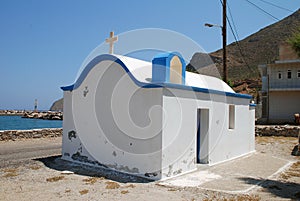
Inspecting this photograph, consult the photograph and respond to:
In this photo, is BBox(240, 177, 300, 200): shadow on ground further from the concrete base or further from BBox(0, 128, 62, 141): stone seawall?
BBox(0, 128, 62, 141): stone seawall

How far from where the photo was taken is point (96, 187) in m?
7.68

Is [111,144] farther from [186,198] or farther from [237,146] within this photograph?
[237,146]

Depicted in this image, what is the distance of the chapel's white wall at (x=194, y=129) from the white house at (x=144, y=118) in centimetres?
3

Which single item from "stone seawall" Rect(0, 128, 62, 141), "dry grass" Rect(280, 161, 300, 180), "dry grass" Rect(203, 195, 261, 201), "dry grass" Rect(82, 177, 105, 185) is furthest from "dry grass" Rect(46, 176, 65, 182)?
"stone seawall" Rect(0, 128, 62, 141)

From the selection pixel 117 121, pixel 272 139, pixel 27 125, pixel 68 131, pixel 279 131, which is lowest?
pixel 27 125

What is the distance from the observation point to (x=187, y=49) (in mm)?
13156

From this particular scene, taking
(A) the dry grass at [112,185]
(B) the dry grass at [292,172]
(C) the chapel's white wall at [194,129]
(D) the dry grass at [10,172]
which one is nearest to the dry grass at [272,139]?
(C) the chapel's white wall at [194,129]

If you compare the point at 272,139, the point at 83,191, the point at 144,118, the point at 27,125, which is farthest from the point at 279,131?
the point at 27,125

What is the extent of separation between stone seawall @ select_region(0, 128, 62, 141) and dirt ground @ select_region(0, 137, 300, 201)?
7.43 meters

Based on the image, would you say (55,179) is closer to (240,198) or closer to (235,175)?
(240,198)

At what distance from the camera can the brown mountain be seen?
69806 millimetres

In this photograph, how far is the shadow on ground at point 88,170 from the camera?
28.6 ft

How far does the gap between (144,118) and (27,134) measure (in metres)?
12.0

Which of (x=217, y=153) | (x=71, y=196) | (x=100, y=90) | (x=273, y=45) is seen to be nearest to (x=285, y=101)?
(x=217, y=153)
